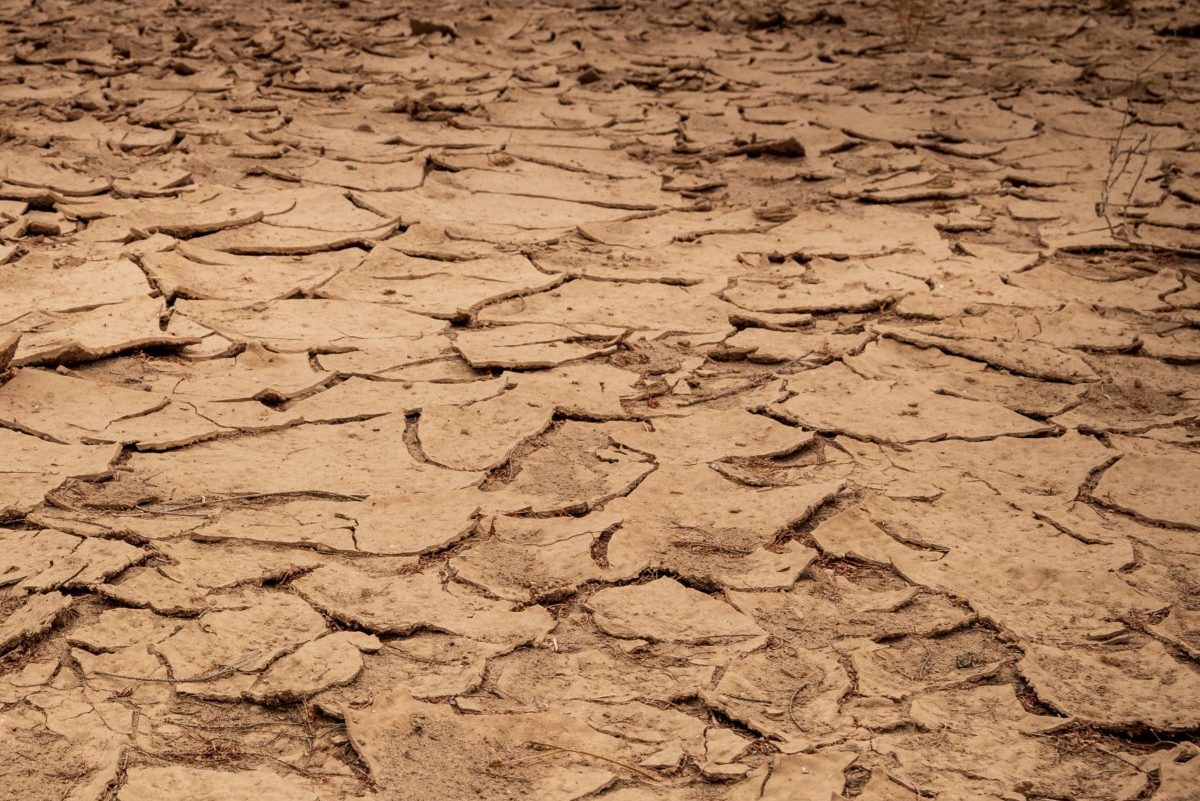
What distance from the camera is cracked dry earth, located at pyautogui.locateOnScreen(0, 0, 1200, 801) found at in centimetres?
181

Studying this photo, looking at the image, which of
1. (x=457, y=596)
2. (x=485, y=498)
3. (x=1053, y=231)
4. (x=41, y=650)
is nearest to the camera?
(x=41, y=650)

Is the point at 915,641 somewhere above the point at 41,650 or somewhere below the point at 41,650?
below

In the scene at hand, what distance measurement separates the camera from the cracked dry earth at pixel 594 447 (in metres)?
1.81

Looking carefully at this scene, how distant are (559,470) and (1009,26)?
16.0 feet

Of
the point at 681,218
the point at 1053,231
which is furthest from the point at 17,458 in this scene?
the point at 1053,231

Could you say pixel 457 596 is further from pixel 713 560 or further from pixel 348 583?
pixel 713 560

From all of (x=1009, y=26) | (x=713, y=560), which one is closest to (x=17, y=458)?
(x=713, y=560)

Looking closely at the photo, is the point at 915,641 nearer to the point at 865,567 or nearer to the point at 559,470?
the point at 865,567

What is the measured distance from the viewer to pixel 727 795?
1.70 meters

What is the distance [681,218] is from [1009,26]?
3.34 m

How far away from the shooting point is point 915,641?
80.4 inches

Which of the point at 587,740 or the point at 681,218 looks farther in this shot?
the point at 681,218

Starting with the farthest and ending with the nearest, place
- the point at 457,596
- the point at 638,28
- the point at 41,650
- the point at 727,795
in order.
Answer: the point at 638,28
the point at 457,596
the point at 41,650
the point at 727,795

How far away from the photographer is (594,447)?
8.64ft
